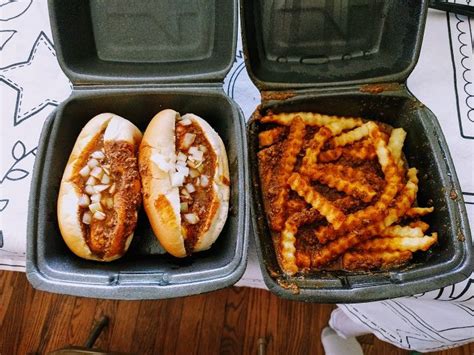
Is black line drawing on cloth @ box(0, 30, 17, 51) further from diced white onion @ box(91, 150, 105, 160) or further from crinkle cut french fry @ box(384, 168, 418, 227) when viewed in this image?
crinkle cut french fry @ box(384, 168, 418, 227)

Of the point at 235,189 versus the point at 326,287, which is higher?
the point at 235,189

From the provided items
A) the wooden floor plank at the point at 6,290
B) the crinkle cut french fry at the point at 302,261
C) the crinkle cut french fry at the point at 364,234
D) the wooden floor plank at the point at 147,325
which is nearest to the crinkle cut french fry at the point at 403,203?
the crinkle cut french fry at the point at 364,234

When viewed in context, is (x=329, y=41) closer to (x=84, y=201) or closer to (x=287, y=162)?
(x=287, y=162)

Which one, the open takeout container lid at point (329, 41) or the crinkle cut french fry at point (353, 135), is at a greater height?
the open takeout container lid at point (329, 41)

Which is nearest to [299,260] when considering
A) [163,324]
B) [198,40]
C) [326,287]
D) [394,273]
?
[326,287]

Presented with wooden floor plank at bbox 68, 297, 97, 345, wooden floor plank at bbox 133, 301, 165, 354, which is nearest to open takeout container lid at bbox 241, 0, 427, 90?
wooden floor plank at bbox 133, 301, 165, 354

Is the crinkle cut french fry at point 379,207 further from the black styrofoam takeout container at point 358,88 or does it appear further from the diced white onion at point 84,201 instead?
the diced white onion at point 84,201

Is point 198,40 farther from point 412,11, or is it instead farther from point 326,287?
point 326,287

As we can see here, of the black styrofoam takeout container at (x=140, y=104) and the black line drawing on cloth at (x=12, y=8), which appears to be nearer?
the black styrofoam takeout container at (x=140, y=104)
